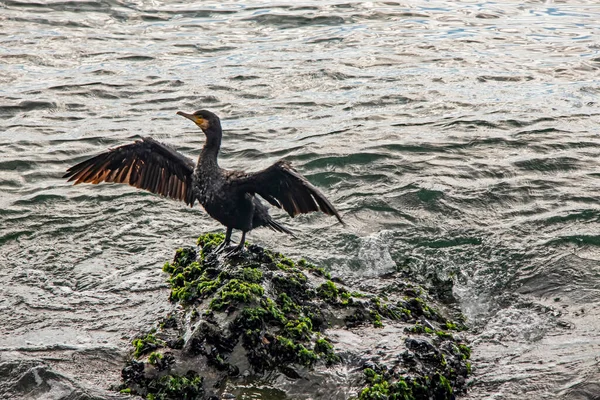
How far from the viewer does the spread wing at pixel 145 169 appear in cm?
757

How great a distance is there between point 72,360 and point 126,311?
95 centimetres

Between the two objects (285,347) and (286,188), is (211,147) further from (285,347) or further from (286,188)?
(285,347)

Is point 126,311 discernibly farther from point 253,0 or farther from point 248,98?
point 253,0

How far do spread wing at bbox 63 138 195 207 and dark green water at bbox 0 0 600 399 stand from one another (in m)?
0.88

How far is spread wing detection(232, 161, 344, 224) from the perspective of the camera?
6.22 meters

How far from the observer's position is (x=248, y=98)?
13.6m

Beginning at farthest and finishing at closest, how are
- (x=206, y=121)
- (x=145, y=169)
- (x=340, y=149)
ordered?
(x=340, y=149), (x=145, y=169), (x=206, y=121)

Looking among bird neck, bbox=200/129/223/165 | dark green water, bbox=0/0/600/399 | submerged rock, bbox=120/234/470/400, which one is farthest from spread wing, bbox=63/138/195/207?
submerged rock, bbox=120/234/470/400

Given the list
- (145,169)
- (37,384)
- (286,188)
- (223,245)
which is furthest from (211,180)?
(37,384)

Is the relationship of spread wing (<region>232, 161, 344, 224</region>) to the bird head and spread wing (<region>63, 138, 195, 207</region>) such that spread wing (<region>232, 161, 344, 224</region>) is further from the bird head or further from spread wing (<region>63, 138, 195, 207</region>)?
spread wing (<region>63, 138, 195, 207</region>)

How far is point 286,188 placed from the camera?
6535mm

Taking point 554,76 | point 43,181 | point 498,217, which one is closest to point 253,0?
point 554,76

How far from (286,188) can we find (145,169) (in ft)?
6.28

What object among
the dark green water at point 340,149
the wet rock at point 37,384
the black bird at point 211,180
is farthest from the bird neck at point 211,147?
the wet rock at point 37,384
